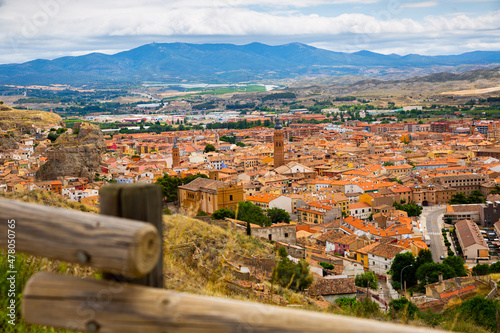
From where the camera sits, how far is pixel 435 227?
2397 cm

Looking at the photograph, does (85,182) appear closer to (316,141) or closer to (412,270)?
(412,270)

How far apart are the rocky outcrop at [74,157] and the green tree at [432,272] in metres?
20.0

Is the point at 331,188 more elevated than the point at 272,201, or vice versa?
the point at 272,201

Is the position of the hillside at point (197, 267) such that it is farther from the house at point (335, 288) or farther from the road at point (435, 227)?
the road at point (435, 227)

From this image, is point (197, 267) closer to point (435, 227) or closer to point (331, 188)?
point (435, 227)

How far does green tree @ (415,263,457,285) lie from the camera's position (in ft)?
49.8

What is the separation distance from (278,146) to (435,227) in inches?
578

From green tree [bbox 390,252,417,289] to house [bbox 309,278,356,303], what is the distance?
6270 mm

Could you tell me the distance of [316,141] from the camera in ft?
172

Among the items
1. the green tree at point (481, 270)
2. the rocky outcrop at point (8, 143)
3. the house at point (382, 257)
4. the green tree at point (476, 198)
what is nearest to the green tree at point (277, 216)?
the house at point (382, 257)

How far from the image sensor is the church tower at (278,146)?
117ft

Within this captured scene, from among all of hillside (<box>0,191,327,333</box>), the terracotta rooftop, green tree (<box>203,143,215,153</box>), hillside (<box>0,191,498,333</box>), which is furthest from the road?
green tree (<box>203,143,215,153</box>)

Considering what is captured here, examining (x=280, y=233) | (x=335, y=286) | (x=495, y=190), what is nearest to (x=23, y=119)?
(x=280, y=233)

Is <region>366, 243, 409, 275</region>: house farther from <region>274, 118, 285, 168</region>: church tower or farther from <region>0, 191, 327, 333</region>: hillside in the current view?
<region>274, 118, 285, 168</region>: church tower
